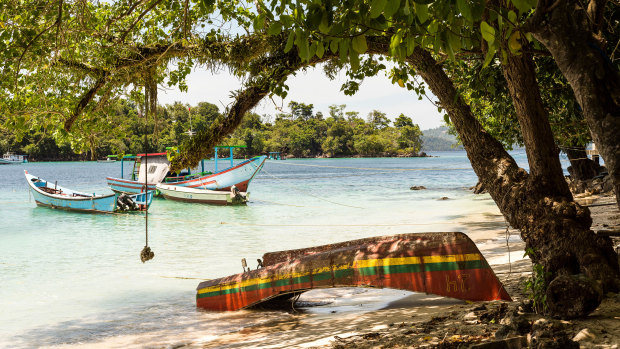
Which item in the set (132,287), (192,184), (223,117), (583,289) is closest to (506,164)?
(583,289)

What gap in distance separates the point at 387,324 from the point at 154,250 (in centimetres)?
1147

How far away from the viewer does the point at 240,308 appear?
6.26 metres

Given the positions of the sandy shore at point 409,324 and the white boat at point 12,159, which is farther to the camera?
the white boat at point 12,159

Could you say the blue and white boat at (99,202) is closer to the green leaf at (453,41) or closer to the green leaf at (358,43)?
the green leaf at (358,43)

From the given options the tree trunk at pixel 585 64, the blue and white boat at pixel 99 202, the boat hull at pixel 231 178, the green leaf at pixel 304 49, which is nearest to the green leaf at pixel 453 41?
the green leaf at pixel 304 49

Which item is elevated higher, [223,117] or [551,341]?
[223,117]

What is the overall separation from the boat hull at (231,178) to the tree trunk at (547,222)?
22.5 m

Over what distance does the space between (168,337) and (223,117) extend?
2.88 metres

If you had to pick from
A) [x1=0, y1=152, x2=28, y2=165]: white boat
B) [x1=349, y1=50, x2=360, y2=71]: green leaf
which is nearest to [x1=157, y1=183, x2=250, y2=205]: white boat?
[x1=349, y1=50, x2=360, y2=71]: green leaf

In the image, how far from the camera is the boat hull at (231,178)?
2702 cm

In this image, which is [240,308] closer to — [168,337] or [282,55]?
[168,337]

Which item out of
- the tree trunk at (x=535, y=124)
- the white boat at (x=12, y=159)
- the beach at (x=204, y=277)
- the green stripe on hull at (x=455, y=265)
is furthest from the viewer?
the white boat at (x=12, y=159)

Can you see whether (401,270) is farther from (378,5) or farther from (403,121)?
A: (403,121)

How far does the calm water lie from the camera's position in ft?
23.7
